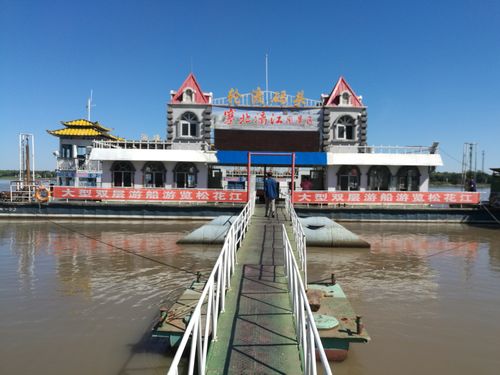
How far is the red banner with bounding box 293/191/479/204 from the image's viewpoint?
2188 centimetres

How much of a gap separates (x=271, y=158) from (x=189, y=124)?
729cm

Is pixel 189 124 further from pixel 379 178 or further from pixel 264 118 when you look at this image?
pixel 379 178

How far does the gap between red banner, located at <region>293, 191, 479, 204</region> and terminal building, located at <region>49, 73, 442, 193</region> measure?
1905 mm

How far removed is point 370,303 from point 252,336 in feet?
13.5

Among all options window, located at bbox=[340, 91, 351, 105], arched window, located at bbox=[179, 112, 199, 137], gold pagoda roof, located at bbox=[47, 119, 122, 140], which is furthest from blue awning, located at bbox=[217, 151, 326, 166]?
gold pagoda roof, located at bbox=[47, 119, 122, 140]

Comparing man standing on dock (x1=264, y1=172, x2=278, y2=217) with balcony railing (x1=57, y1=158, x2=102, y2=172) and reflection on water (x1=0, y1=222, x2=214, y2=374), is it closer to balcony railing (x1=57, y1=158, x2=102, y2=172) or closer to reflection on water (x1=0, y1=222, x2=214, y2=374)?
reflection on water (x1=0, y1=222, x2=214, y2=374)

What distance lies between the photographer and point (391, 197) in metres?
22.2

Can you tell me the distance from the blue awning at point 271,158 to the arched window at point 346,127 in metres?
4.23

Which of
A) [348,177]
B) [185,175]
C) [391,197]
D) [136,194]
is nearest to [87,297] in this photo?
[136,194]

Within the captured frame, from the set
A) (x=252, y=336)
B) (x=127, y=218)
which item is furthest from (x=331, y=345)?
(x=127, y=218)

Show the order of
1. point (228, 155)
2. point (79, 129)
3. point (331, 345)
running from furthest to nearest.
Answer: point (79, 129)
point (228, 155)
point (331, 345)

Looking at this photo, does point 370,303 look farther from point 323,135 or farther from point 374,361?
point 323,135

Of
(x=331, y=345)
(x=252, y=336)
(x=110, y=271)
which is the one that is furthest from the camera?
(x=110, y=271)

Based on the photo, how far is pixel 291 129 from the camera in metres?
25.9
